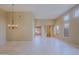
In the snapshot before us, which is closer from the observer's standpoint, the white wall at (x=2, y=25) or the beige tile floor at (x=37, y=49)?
the beige tile floor at (x=37, y=49)

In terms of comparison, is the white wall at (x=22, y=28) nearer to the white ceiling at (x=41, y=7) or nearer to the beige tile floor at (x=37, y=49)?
the white ceiling at (x=41, y=7)

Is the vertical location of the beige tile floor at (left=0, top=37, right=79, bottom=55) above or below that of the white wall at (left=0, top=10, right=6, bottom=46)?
below

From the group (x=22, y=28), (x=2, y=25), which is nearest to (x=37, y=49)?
(x=2, y=25)

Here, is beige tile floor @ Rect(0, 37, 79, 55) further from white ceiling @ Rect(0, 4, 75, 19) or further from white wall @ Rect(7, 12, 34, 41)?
white wall @ Rect(7, 12, 34, 41)

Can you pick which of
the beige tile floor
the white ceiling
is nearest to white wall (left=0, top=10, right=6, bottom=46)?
the beige tile floor

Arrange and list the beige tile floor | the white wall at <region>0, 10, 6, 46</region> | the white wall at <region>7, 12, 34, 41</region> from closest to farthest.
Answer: the beige tile floor, the white wall at <region>0, 10, 6, 46</region>, the white wall at <region>7, 12, 34, 41</region>

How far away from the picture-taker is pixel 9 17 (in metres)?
7.45

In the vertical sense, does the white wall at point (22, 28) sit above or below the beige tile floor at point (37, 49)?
above

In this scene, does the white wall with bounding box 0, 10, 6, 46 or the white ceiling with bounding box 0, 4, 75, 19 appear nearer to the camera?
the white ceiling with bounding box 0, 4, 75, 19

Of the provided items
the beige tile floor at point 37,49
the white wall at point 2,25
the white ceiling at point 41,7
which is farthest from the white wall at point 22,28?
the beige tile floor at point 37,49

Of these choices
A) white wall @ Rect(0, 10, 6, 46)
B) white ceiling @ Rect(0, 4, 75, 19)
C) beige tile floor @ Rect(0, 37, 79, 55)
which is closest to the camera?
white ceiling @ Rect(0, 4, 75, 19)

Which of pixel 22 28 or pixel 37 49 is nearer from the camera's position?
pixel 37 49

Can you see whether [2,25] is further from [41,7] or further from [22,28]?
[41,7]
